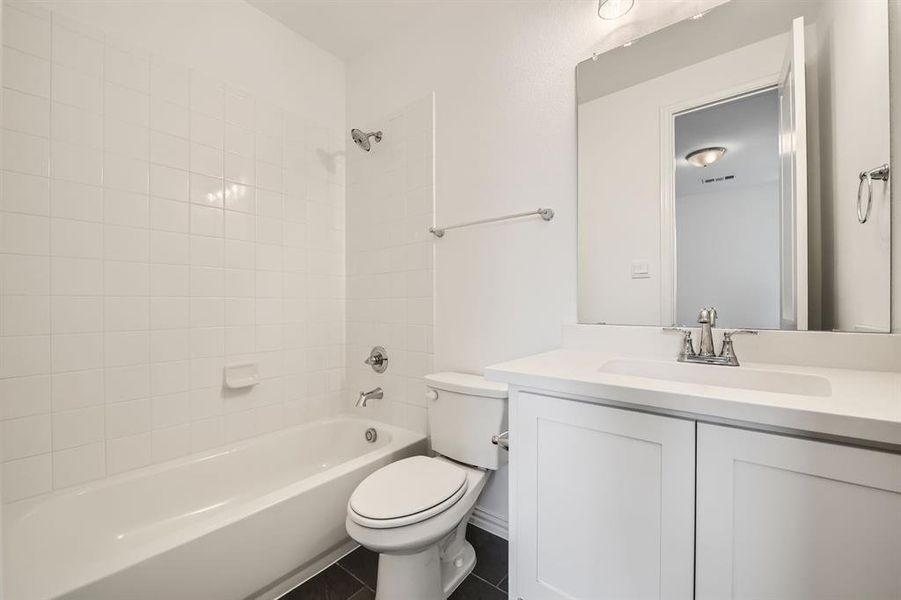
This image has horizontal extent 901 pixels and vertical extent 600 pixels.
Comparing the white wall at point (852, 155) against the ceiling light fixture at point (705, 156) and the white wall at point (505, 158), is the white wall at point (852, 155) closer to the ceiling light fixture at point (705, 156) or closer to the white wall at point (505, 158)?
the ceiling light fixture at point (705, 156)

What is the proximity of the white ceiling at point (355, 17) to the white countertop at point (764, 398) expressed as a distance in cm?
179

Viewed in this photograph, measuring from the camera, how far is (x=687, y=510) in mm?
A: 829

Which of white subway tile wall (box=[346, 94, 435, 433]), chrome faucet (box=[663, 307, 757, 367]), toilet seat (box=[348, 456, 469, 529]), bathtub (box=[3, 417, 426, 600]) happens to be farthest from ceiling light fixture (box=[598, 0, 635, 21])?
bathtub (box=[3, 417, 426, 600])

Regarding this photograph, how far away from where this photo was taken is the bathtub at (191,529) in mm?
1086

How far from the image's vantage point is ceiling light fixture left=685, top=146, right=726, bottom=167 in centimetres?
126

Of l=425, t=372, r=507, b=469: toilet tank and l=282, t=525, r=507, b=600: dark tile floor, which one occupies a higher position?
l=425, t=372, r=507, b=469: toilet tank

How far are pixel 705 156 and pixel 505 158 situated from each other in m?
0.75

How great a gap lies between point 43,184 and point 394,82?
5.13 feet

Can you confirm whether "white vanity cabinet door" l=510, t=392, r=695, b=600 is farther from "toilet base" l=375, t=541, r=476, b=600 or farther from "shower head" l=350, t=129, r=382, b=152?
"shower head" l=350, t=129, r=382, b=152

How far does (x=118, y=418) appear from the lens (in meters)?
1.54

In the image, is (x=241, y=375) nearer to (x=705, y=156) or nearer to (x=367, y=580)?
(x=367, y=580)

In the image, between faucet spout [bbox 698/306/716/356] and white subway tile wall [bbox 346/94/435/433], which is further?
white subway tile wall [bbox 346/94/435/433]

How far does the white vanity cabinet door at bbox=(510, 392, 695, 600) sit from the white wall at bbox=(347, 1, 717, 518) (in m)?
0.61

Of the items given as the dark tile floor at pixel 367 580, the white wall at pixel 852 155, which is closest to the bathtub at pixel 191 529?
the dark tile floor at pixel 367 580
